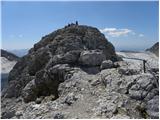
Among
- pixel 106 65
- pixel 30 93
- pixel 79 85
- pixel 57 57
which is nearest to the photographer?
pixel 79 85

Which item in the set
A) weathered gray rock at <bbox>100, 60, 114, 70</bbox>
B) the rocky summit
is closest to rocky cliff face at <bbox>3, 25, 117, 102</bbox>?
the rocky summit

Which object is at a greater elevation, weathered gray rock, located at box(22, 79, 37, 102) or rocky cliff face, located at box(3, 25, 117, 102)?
rocky cliff face, located at box(3, 25, 117, 102)

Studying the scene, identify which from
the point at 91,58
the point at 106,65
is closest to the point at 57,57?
the point at 91,58

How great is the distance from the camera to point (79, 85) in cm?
1998

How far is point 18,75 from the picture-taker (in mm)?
32969

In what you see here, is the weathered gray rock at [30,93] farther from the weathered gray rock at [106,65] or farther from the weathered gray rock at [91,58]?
the weathered gray rock at [106,65]

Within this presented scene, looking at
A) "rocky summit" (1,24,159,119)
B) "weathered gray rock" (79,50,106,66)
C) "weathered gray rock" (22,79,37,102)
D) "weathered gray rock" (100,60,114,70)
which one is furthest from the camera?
"weathered gray rock" (22,79,37,102)

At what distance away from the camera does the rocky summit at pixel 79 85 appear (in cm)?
1605

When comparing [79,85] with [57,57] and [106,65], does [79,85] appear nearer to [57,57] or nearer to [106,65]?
→ [106,65]

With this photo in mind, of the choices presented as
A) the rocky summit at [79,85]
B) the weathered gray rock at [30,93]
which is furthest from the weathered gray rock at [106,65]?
the weathered gray rock at [30,93]

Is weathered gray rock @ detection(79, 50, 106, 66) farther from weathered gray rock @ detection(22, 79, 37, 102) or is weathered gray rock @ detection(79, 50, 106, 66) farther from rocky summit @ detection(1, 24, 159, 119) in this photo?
weathered gray rock @ detection(22, 79, 37, 102)

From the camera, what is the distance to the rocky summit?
16047 millimetres

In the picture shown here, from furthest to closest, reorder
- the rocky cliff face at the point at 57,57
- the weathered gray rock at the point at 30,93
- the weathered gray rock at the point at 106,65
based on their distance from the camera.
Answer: the weathered gray rock at the point at 30,93 < the rocky cliff face at the point at 57,57 < the weathered gray rock at the point at 106,65

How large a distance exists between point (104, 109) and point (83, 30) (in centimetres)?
1581
